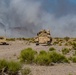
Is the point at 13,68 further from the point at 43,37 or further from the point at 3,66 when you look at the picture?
the point at 43,37

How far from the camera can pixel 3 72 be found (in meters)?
20.5

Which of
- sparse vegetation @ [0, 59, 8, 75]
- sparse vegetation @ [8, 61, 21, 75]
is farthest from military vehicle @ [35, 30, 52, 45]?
sparse vegetation @ [8, 61, 21, 75]

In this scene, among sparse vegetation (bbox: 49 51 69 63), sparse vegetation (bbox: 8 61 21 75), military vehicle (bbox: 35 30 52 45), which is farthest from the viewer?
military vehicle (bbox: 35 30 52 45)

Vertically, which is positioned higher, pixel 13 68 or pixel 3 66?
pixel 3 66

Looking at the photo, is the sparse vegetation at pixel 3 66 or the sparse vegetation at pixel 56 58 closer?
the sparse vegetation at pixel 3 66

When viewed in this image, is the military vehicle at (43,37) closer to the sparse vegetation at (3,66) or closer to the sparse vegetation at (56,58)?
the sparse vegetation at (56,58)

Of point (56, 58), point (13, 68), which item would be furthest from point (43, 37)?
point (13, 68)

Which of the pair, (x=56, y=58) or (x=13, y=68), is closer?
(x=13, y=68)

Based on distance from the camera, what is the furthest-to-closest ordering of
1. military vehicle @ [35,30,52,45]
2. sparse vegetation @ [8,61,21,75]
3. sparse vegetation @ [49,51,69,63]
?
1. military vehicle @ [35,30,52,45]
2. sparse vegetation @ [49,51,69,63]
3. sparse vegetation @ [8,61,21,75]

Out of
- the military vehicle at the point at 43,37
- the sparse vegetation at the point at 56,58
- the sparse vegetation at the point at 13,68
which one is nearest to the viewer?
the sparse vegetation at the point at 13,68

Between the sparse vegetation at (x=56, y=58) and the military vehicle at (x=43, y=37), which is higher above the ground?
the military vehicle at (x=43, y=37)

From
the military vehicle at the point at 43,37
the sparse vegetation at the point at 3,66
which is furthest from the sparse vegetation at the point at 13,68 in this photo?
the military vehicle at the point at 43,37

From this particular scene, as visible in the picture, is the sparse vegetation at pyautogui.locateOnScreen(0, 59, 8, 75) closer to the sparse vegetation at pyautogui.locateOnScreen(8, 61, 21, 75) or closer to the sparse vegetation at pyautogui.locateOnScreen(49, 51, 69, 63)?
the sparse vegetation at pyautogui.locateOnScreen(8, 61, 21, 75)

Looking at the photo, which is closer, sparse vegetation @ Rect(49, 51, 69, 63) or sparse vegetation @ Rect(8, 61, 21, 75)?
sparse vegetation @ Rect(8, 61, 21, 75)
